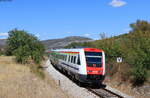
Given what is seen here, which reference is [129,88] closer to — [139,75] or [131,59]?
[139,75]

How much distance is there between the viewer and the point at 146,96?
1515 cm

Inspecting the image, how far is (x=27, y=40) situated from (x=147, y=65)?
3859 centimetres

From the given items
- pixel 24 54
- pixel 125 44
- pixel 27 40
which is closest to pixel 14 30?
pixel 27 40

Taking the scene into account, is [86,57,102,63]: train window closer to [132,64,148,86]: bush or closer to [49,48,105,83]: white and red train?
[49,48,105,83]: white and red train

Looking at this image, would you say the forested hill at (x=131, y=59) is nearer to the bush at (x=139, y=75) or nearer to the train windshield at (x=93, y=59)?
the bush at (x=139, y=75)

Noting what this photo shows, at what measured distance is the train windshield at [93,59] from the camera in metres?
18.8

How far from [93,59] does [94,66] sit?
65 centimetres

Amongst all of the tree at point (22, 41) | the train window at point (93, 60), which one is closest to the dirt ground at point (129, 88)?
the train window at point (93, 60)

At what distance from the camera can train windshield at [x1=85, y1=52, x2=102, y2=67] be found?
1880cm

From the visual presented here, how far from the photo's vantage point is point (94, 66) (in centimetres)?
1870

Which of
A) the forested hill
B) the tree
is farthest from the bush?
the tree

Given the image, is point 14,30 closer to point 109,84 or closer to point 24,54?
point 24,54

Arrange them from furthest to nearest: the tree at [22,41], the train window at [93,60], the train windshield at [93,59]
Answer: the tree at [22,41] < the train window at [93,60] < the train windshield at [93,59]

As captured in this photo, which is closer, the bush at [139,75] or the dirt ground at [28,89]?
the dirt ground at [28,89]
